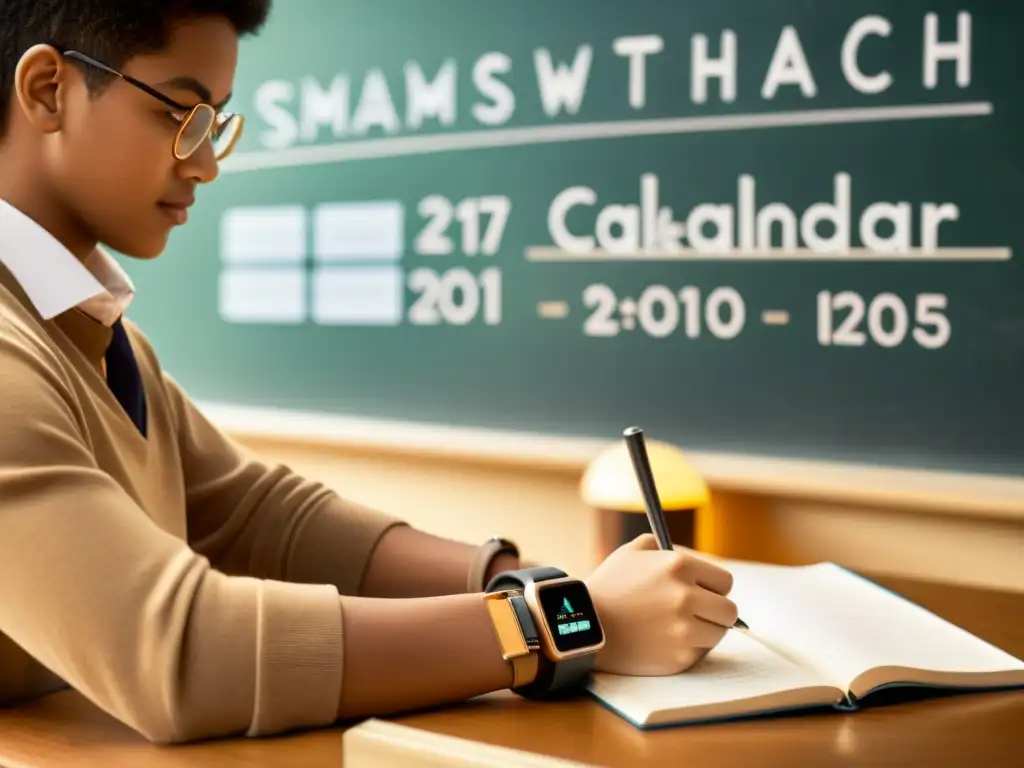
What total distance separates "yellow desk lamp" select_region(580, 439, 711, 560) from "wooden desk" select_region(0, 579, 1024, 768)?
656 millimetres

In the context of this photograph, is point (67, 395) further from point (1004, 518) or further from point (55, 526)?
point (1004, 518)

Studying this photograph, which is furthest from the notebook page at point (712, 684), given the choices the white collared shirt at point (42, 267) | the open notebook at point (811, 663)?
the white collared shirt at point (42, 267)

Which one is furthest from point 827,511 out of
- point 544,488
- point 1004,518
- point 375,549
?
point 375,549

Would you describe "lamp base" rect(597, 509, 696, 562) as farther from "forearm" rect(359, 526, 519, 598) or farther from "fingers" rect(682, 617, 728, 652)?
"fingers" rect(682, 617, 728, 652)

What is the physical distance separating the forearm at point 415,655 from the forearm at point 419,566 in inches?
9.8

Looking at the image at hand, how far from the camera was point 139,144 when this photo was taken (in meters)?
0.93

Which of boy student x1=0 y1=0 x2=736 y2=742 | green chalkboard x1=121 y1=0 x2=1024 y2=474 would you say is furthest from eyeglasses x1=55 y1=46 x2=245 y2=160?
green chalkboard x1=121 y1=0 x2=1024 y2=474

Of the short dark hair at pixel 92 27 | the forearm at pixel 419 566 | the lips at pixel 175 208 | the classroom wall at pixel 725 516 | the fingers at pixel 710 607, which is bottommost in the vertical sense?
the classroom wall at pixel 725 516

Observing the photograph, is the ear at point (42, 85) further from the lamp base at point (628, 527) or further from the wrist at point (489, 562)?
the lamp base at point (628, 527)

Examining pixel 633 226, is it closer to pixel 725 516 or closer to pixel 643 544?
pixel 725 516

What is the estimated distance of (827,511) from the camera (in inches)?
63.1

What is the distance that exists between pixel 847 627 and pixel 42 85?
2.52ft

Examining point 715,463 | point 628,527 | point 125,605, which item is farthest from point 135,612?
point 715,463

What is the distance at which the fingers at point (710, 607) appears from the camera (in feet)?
2.79
